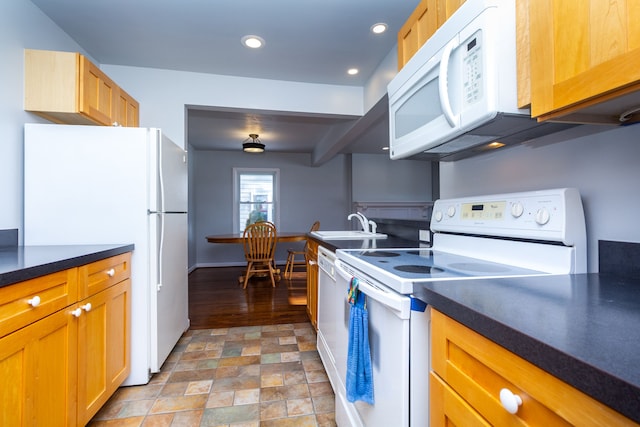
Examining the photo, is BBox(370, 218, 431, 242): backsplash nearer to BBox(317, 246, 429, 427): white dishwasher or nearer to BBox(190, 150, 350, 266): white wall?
BBox(317, 246, 429, 427): white dishwasher

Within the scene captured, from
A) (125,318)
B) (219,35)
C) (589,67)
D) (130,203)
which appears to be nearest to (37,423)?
(125,318)

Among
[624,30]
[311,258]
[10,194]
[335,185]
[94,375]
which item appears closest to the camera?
[624,30]

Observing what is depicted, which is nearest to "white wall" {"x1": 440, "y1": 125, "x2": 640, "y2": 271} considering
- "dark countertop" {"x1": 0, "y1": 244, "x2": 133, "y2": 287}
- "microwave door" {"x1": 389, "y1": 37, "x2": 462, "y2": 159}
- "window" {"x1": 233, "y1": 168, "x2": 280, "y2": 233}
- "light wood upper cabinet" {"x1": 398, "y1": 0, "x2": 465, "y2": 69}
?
"microwave door" {"x1": 389, "y1": 37, "x2": 462, "y2": 159}

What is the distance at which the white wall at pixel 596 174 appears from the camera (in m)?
0.90

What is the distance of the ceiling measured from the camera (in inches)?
75.5

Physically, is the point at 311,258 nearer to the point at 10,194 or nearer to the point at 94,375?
the point at 94,375

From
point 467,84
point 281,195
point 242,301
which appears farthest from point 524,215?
point 281,195

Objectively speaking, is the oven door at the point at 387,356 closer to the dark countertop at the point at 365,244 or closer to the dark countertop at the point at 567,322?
the dark countertop at the point at 567,322

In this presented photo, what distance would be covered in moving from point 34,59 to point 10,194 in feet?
2.68

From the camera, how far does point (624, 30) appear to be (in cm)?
59

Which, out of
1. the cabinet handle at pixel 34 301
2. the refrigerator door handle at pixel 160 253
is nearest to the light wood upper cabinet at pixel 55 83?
the refrigerator door handle at pixel 160 253

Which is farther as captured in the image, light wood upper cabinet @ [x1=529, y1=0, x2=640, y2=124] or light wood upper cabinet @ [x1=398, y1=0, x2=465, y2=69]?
light wood upper cabinet @ [x1=398, y1=0, x2=465, y2=69]

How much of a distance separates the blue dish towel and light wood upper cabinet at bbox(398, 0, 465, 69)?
1113 mm

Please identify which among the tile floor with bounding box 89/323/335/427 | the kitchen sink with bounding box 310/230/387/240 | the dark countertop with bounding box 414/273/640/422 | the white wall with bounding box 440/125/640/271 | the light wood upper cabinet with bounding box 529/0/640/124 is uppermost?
the light wood upper cabinet with bounding box 529/0/640/124
